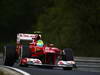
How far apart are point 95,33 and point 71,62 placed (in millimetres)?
16593

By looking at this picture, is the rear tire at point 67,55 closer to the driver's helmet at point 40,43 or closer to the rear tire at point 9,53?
the driver's helmet at point 40,43

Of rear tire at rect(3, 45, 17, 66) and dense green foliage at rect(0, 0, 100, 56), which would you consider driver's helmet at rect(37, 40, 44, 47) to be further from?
dense green foliage at rect(0, 0, 100, 56)

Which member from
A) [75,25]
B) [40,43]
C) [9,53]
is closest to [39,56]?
[40,43]

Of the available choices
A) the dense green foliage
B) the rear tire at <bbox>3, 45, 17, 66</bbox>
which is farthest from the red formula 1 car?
the dense green foliage

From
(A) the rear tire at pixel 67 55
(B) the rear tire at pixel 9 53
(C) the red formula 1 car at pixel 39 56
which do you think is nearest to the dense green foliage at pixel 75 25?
(C) the red formula 1 car at pixel 39 56

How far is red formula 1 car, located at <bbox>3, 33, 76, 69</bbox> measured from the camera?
50.0 feet

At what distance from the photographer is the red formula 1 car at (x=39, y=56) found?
15242mm

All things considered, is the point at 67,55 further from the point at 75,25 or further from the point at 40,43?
the point at 75,25

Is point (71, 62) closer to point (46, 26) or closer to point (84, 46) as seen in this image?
point (84, 46)

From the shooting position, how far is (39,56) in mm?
15945

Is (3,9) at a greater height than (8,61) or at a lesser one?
greater

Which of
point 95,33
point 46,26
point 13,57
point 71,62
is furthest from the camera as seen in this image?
point 46,26

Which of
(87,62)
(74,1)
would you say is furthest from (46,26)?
(87,62)

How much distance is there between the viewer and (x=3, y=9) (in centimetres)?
4794
